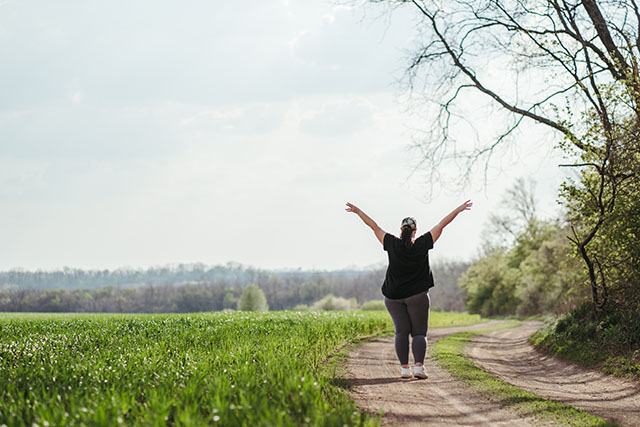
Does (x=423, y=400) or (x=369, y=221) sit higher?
(x=369, y=221)

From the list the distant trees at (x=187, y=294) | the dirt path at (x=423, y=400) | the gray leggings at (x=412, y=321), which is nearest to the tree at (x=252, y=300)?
the distant trees at (x=187, y=294)

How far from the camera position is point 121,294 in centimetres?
9350

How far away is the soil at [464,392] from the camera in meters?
6.38

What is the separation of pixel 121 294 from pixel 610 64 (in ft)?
303

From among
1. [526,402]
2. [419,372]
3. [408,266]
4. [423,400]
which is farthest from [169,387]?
[526,402]

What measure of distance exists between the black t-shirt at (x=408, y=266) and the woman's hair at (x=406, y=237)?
0.05 meters

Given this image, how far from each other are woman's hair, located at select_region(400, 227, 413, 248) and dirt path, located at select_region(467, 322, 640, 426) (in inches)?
127

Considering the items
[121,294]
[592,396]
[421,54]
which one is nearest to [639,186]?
[592,396]

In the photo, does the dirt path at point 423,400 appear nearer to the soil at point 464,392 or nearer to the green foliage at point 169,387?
the soil at point 464,392

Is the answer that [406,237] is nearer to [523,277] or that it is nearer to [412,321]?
[412,321]

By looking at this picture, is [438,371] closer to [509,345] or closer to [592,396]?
[592,396]

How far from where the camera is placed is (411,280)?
8430mm

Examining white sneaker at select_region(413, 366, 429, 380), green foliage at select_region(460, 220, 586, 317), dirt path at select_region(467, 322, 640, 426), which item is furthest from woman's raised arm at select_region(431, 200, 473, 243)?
green foliage at select_region(460, 220, 586, 317)

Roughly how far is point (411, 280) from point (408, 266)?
25cm
